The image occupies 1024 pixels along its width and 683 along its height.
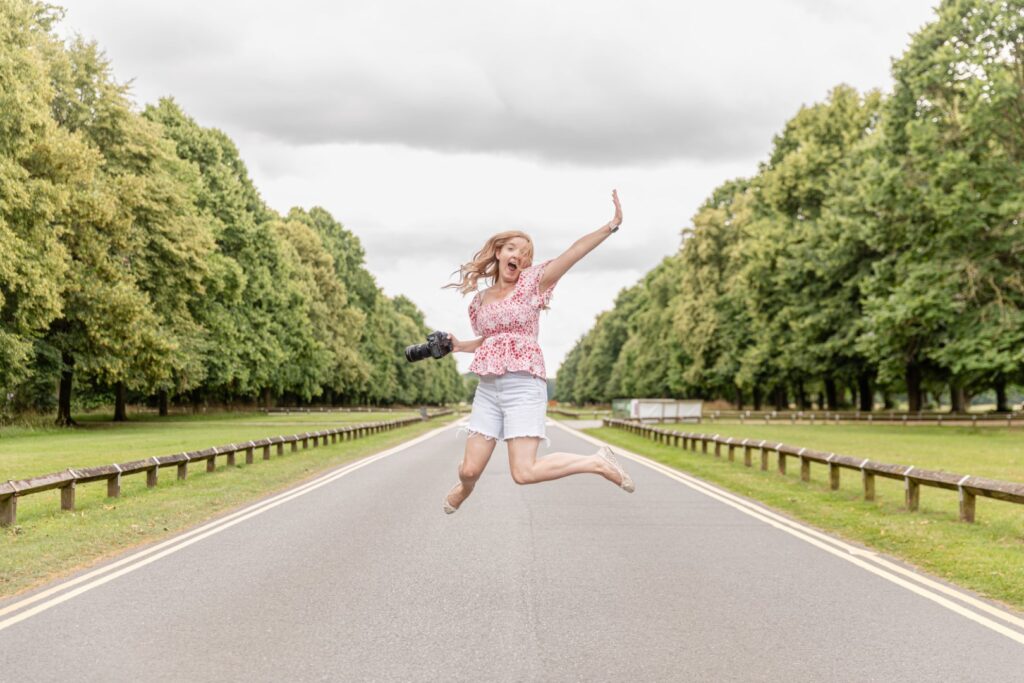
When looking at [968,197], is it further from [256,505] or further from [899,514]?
[256,505]

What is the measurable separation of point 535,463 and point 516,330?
0.74 meters

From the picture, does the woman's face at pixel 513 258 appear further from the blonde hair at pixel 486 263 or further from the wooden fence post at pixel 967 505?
the wooden fence post at pixel 967 505

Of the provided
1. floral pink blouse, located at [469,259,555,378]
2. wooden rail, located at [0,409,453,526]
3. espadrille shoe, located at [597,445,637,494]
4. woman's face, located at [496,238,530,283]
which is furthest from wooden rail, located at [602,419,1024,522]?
wooden rail, located at [0,409,453,526]

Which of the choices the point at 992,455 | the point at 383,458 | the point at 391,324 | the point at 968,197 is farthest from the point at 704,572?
the point at 391,324

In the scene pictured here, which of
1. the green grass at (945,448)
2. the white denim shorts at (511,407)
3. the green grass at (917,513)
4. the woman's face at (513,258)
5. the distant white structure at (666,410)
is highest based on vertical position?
the woman's face at (513,258)

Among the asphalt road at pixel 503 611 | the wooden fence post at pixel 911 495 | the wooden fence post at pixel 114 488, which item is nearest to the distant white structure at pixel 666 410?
the wooden fence post at pixel 911 495

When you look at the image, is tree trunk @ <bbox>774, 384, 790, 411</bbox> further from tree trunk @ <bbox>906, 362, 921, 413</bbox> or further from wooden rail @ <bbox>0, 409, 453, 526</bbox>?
wooden rail @ <bbox>0, 409, 453, 526</bbox>

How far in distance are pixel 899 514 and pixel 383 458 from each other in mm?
14512

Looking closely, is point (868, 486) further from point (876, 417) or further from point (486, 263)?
point (876, 417)

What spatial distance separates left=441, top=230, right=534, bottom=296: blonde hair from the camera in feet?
17.9

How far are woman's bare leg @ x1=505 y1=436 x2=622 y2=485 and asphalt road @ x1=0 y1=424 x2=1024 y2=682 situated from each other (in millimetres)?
1088

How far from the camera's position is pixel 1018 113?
33.1 metres

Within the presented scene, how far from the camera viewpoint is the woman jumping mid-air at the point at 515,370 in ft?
17.4

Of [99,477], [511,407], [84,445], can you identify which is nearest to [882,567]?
[511,407]
